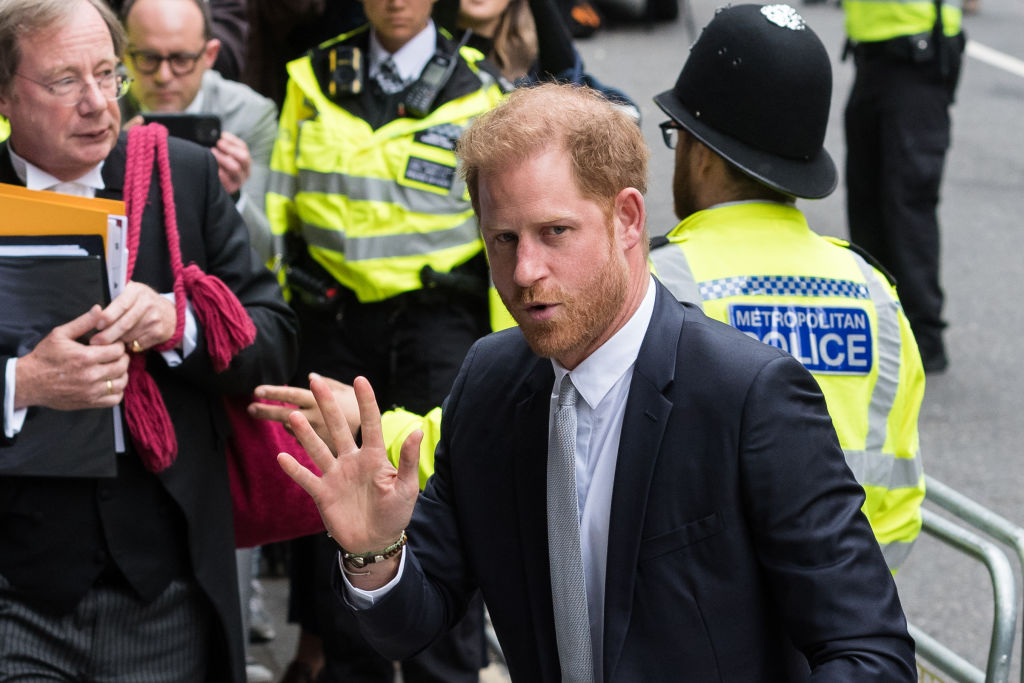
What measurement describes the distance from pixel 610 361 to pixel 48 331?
3.95ft

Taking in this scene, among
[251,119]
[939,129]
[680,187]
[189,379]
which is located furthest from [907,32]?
[189,379]

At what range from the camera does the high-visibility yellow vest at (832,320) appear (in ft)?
9.13

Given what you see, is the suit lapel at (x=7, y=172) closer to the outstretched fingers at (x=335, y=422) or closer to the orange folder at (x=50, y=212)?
the orange folder at (x=50, y=212)

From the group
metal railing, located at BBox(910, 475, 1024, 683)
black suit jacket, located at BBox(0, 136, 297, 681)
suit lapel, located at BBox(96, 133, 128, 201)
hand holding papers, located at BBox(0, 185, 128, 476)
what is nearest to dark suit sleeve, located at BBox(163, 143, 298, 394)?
black suit jacket, located at BBox(0, 136, 297, 681)

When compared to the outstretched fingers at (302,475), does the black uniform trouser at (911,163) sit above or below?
below

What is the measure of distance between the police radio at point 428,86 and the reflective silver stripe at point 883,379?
1.65 metres

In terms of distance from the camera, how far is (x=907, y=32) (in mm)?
6668

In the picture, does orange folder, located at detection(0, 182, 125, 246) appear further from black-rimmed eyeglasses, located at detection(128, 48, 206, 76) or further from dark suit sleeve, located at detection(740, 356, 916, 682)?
black-rimmed eyeglasses, located at detection(128, 48, 206, 76)

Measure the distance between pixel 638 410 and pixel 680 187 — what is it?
1084mm

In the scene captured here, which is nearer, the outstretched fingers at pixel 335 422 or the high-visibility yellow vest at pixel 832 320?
the outstretched fingers at pixel 335 422

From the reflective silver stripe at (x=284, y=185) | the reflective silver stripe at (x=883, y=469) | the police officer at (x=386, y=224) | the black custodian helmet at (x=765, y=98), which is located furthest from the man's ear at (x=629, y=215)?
the reflective silver stripe at (x=284, y=185)

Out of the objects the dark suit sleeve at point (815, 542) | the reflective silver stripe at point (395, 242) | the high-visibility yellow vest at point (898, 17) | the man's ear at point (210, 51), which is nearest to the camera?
the dark suit sleeve at point (815, 542)

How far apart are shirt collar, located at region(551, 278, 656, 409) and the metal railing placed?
3.76 ft

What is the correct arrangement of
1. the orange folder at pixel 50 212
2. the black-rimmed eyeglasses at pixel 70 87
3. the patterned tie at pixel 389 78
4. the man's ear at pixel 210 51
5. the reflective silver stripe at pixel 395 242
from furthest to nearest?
the man's ear at pixel 210 51
the patterned tie at pixel 389 78
the reflective silver stripe at pixel 395 242
the black-rimmed eyeglasses at pixel 70 87
the orange folder at pixel 50 212
